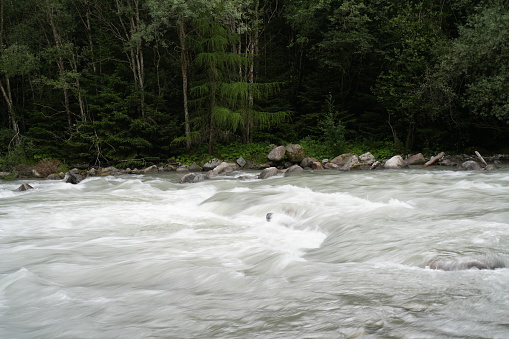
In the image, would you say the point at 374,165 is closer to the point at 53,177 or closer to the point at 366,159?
the point at 366,159

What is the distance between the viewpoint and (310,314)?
346cm

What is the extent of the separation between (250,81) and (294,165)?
7513mm

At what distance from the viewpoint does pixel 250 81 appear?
885 inches

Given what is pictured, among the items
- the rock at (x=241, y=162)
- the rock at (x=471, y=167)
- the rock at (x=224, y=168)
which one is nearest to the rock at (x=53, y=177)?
the rock at (x=224, y=168)

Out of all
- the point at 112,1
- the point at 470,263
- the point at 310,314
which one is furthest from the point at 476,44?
the point at 112,1

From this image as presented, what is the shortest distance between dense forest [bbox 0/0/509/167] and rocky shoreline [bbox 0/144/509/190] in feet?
5.44

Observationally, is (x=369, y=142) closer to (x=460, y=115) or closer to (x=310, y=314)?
(x=460, y=115)

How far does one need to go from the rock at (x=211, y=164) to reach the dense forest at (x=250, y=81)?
1126 mm

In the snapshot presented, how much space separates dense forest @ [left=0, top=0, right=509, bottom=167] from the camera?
59.7ft

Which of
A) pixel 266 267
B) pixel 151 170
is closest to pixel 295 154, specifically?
pixel 151 170

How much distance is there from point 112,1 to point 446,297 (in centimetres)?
2712

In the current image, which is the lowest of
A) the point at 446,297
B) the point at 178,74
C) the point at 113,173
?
the point at 113,173

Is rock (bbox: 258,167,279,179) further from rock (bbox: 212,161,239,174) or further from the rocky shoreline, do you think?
rock (bbox: 212,161,239,174)

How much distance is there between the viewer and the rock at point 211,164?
1978 centimetres
